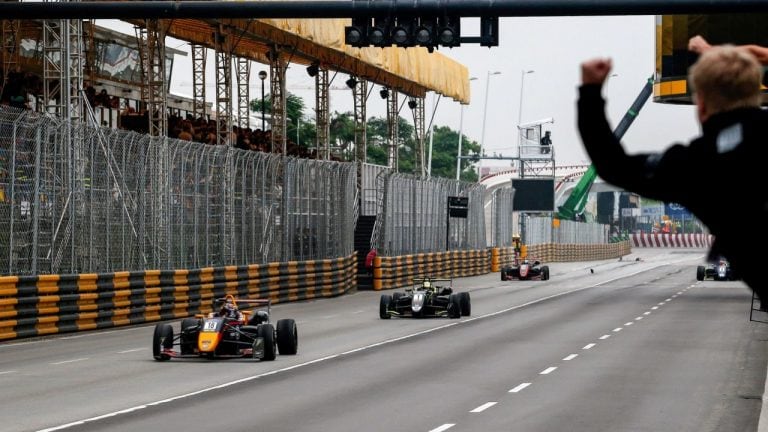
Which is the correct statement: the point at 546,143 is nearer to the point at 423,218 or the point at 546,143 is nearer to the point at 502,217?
the point at 502,217

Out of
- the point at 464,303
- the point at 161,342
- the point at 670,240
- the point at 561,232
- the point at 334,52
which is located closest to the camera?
the point at 161,342

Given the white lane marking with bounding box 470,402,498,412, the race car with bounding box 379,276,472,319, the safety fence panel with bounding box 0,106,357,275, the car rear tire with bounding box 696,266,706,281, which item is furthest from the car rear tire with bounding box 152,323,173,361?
the car rear tire with bounding box 696,266,706,281

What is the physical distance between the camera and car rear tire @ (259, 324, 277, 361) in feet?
71.8

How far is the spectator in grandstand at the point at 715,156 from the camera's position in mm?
3369

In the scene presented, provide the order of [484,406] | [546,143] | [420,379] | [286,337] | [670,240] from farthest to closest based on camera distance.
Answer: [670,240]
[546,143]
[286,337]
[420,379]
[484,406]

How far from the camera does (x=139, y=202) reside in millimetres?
32250

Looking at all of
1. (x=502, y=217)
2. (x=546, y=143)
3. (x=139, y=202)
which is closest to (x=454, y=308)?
(x=139, y=202)

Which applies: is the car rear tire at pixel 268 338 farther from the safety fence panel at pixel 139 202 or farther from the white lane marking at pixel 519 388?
the safety fence panel at pixel 139 202

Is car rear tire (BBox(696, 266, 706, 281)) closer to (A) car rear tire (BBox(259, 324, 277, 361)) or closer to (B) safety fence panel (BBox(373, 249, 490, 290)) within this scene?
(B) safety fence panel (BBox(373, 249, 490, 290))

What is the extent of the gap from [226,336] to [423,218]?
3954 cm

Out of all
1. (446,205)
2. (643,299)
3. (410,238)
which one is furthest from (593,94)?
(446,205)

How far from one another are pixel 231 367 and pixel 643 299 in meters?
26.8

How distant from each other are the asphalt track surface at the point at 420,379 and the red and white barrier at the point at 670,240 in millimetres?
123211

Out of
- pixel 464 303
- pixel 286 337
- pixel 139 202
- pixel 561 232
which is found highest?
pixel 139 202
